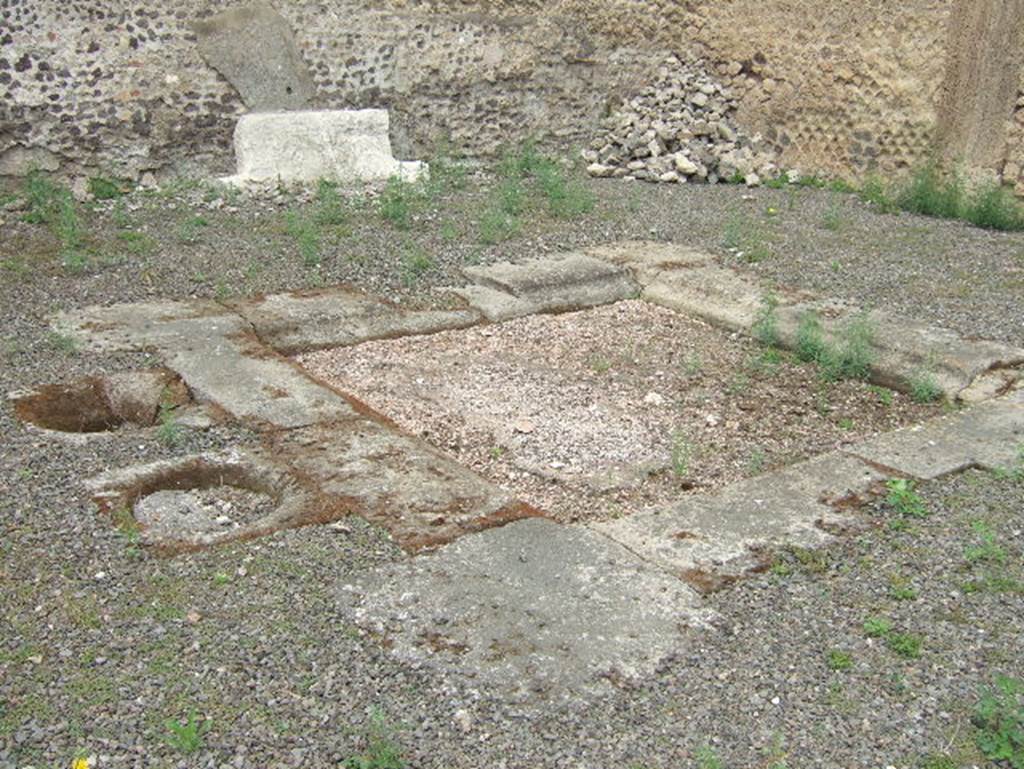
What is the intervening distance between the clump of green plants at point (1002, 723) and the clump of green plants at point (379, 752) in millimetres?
1444

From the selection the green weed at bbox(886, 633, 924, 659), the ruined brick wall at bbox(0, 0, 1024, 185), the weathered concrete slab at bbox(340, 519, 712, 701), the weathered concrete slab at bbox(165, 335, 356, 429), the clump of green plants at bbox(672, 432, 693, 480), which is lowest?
the clump of green plants at bbox(672, 432, 693, 480)

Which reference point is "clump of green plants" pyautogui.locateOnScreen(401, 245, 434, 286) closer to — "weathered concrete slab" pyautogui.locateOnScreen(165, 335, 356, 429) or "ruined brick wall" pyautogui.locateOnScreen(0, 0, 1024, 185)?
"weathered concrete slab" pyautogui.locateOnScreen(165, 335, 356, 429)

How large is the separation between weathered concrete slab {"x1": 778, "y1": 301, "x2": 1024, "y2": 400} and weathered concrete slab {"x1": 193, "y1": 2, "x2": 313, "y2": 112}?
4.63m

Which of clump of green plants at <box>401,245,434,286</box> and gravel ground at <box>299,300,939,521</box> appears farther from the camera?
clump of green plants at <box>401,245,434,286</box>

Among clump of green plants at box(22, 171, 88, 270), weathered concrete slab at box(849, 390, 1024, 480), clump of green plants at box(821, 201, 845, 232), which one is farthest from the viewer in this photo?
clump of green plants at box(821, 201, 845, 232)

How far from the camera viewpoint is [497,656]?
3178mm

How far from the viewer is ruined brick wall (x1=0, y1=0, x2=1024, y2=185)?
26.8 feet

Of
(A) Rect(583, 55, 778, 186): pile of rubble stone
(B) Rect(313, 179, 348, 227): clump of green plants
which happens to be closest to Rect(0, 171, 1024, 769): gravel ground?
(B) Rect(313, 179, 348, 227): clump of green plants

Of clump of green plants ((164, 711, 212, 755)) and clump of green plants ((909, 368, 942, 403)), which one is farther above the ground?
clump of green plants ((164, 711, 212, 755))

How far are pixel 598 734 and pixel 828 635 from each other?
85 cm

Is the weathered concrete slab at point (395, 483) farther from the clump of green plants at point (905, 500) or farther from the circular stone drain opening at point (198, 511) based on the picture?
the clump of green plants at point (905, 500)

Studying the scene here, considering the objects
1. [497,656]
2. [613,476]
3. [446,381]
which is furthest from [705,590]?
[446,381]

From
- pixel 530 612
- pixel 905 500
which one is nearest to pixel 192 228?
pixel 530 612

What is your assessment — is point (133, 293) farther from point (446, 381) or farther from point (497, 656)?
point (497, 656)
